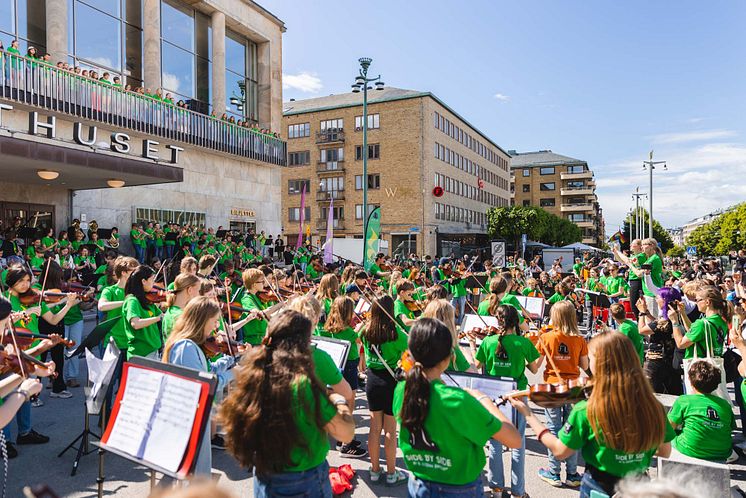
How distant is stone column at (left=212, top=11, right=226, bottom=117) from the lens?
25.6 m

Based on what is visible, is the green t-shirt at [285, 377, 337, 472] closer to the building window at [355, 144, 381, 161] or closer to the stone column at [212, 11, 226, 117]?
the stone column at [212, 11, 226, 117]

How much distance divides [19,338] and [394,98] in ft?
167

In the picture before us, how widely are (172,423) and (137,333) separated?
2.76 meters

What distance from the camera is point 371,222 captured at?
21.4 metres

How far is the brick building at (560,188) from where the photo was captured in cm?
9500

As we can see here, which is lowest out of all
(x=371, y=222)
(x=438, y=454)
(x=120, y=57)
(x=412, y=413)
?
(x=438, y=454)

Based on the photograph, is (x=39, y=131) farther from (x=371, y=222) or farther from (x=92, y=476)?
(x=92, y=476)

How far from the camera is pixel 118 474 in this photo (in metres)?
5.11

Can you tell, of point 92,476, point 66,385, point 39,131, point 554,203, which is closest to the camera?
point 92,476

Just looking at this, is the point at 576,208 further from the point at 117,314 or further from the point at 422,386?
the point at 422,386

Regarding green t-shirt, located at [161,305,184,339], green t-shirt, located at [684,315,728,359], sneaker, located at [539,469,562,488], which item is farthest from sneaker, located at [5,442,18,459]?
green t-shirt, located at [684,315,728,359]

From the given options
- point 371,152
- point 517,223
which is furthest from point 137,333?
point 517,223

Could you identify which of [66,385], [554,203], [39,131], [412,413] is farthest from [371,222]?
[554,203]

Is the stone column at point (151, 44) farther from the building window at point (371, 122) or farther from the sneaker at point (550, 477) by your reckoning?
the building window at point (371, 122)
